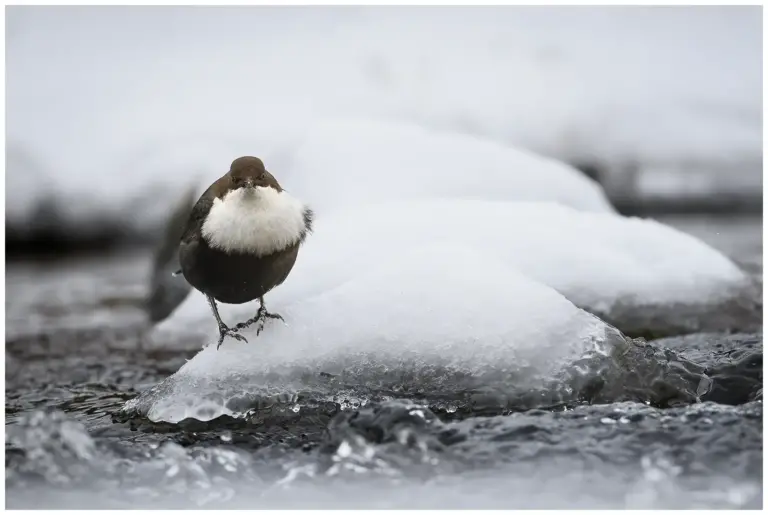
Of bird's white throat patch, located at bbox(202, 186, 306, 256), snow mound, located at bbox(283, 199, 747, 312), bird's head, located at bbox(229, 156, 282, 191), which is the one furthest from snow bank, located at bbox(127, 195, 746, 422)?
snow mound, located at bbox(283, 199, 747, 312)

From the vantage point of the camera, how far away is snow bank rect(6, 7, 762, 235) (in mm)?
3432

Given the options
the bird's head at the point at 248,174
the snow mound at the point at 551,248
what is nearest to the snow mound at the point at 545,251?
the snow mound at the point at 551,248

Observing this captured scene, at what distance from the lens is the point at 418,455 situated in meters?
2.21

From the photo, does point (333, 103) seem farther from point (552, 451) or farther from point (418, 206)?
point (552, 451)

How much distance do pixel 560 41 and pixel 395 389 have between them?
8.03 feet

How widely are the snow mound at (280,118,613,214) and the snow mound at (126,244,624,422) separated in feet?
4.59

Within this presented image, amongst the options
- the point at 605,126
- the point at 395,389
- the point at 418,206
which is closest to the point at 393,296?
the point at 395,389

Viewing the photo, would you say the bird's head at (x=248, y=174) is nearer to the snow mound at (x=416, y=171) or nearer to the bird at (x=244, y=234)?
the bird at (x=244, y=234)

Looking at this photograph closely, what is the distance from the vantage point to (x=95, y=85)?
422 cm

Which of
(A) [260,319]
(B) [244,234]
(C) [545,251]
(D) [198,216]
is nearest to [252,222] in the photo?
(B) [244,234]

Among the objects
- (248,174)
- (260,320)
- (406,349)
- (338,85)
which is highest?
(338,85)

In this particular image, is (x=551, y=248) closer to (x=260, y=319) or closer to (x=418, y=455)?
(x=260, y=319)

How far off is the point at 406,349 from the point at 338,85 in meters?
2.82

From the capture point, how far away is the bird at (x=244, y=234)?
2.52 meters
